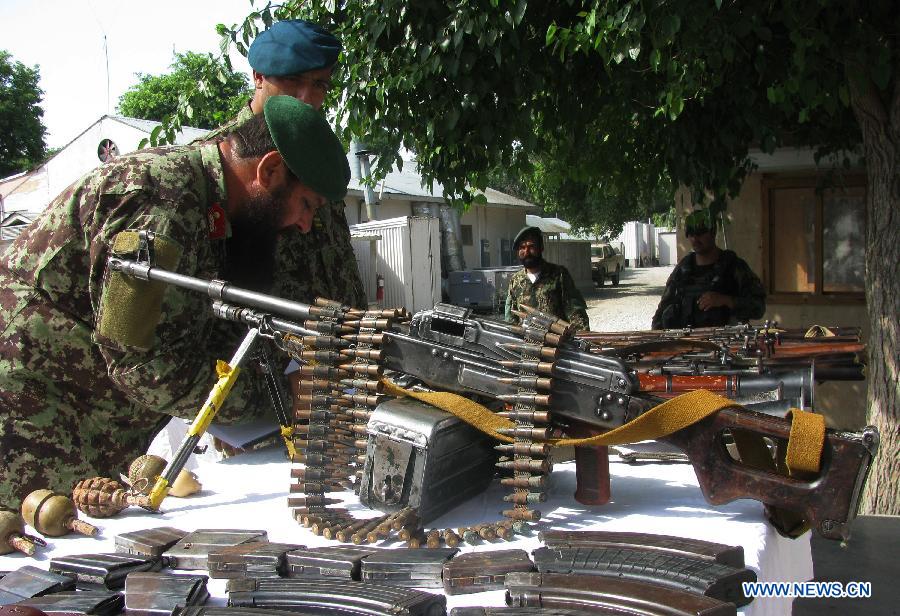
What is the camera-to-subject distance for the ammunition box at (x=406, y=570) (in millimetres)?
1550

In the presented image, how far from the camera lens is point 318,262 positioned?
3023 mm

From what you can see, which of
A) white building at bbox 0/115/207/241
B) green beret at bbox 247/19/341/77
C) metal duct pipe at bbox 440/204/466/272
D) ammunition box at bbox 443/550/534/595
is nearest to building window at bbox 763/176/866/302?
green beret at bbox 247/19/341/77

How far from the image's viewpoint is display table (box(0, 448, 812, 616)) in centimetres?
177

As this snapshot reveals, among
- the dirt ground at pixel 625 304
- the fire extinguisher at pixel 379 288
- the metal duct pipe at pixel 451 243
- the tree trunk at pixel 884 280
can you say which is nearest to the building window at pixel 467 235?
the metal duct pipe at pixel 451 243

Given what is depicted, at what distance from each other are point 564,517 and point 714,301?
3.63 m

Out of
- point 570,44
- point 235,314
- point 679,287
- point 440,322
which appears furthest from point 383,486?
point 679,287

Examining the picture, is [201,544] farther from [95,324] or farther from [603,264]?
[603,264]

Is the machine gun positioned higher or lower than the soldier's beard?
lower

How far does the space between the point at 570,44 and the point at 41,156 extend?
3627cm

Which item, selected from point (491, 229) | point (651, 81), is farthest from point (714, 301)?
point (491, 229)

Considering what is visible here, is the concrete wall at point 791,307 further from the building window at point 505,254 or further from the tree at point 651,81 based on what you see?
the building window at point 505,254

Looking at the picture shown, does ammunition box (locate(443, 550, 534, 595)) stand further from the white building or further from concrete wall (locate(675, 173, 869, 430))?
the white building

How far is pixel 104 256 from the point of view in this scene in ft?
7.23

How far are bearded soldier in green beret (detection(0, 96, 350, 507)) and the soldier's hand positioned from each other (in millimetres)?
3513
